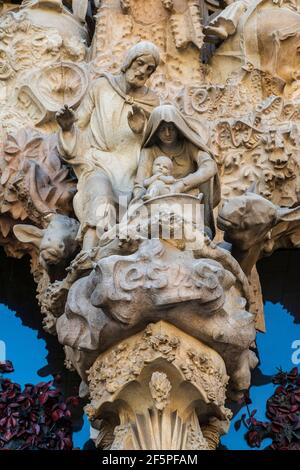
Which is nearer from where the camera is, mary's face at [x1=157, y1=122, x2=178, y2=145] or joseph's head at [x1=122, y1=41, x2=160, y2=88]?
mary's face at [x1=157, y1=122, x2=178, y2=145]

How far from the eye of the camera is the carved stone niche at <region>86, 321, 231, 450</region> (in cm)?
884

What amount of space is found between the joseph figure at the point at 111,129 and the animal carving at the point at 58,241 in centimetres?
12

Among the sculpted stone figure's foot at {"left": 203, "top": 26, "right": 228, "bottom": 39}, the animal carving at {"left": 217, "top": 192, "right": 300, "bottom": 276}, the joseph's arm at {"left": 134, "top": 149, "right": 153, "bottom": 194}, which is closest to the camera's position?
the animal carving at {"left": 217, "top": 192, "right": 300, "bottom": 276}

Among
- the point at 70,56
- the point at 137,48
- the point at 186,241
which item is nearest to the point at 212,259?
the point at 186,241

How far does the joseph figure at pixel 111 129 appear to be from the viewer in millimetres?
9891

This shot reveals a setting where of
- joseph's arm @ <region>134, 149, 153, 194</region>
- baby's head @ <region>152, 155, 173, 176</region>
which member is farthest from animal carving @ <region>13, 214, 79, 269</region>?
baby's head @ <region>152, 155, 173, 176</region>

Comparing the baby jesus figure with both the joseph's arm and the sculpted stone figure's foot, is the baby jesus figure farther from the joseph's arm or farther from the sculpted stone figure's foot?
the sculpted stone figure's foot

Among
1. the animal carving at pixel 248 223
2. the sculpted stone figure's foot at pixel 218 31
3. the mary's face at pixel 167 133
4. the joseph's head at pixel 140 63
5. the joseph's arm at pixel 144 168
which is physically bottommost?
the animal carving at pixel 248 223

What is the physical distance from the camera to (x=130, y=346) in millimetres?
8969

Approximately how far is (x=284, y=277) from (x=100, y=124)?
1597 mm

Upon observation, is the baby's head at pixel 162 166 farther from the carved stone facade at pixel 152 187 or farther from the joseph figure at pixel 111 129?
the joseph figure at pixel 111 129

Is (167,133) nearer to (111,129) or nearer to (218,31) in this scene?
(111,129)

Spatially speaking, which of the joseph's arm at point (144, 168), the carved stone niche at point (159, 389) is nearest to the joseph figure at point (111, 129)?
the joseph's arm at point (144, 168)

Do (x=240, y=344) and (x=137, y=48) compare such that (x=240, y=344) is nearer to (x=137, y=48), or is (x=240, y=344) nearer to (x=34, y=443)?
(x=34, y=443)
